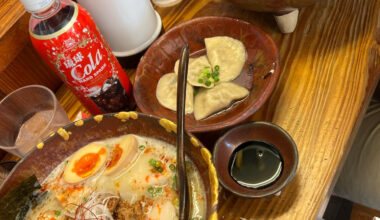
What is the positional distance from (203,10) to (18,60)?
2.71ft

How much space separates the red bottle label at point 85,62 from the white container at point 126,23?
0.60 feet

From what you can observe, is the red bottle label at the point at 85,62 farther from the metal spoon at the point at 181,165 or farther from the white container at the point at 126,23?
the metal spoon at the point at 181,165

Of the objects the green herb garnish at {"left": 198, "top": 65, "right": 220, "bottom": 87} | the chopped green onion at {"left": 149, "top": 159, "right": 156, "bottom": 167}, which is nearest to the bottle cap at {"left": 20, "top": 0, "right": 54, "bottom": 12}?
the chopped green onion at {"left": 149, "top": 159, "right": 156, "bottom": 167}

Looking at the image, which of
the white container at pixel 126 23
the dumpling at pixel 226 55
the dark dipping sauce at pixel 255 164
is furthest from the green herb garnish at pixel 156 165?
the white container at pixel 126 23

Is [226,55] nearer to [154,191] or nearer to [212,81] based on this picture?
[212,81]

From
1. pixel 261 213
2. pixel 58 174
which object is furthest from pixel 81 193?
pixel 261 213

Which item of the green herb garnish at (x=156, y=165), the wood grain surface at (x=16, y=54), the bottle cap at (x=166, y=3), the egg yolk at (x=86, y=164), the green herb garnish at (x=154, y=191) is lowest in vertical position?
the green herb garnish at (x=154, y=191)

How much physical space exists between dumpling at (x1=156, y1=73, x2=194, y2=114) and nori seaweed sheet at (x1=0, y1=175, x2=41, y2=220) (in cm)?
52

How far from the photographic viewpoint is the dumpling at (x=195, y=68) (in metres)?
1.38

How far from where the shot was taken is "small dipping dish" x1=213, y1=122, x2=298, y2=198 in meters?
1.03

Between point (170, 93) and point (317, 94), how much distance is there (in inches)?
21.1

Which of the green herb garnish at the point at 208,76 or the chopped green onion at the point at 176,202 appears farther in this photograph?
the green herb garnish at the point at 208,76

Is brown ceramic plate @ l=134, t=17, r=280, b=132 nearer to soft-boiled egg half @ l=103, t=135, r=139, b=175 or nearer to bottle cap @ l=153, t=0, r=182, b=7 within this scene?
soft-boiled egg half @ l=103, t=135, r=139, b=175

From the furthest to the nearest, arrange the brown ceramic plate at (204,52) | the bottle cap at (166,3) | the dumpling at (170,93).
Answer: the bottle cap at (166,3) → the dumpling at (170,93) → the brown ceramic plate at (204,52)
